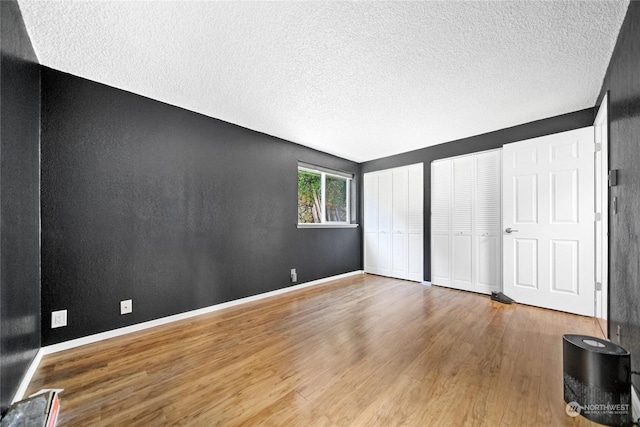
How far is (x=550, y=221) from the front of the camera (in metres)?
3.03

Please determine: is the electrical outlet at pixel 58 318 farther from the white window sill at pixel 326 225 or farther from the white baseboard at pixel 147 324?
the white window sill at pixel 326 225

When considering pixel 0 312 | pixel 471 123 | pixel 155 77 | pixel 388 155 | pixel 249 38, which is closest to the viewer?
pixel 0 312

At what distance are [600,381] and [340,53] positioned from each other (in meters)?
2.56

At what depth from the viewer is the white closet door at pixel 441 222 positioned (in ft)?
13.4

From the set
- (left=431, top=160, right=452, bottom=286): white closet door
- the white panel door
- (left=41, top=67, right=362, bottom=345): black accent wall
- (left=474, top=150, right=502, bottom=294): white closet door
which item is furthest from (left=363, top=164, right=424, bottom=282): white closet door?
(left=41, top=67, right=362, bottom=345): black accent wall

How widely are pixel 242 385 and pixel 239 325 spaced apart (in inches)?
40.7

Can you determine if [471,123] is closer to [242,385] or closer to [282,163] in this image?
[282,163]

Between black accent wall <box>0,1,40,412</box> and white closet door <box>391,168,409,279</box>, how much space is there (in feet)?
15.0

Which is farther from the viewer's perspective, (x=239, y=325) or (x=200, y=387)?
(x=239, y=325)

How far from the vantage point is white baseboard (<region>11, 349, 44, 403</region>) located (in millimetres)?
1506

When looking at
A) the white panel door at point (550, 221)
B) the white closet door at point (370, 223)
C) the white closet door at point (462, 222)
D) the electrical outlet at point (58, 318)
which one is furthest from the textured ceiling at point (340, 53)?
the white closet door at point (370, 223)

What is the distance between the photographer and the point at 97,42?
1.82 meters

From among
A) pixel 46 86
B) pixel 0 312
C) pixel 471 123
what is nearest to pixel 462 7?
pixel 471 123

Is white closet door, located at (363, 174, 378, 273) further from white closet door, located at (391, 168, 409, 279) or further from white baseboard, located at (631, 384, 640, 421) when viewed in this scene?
white baseboard, located at (631, 384, 640, 421)
